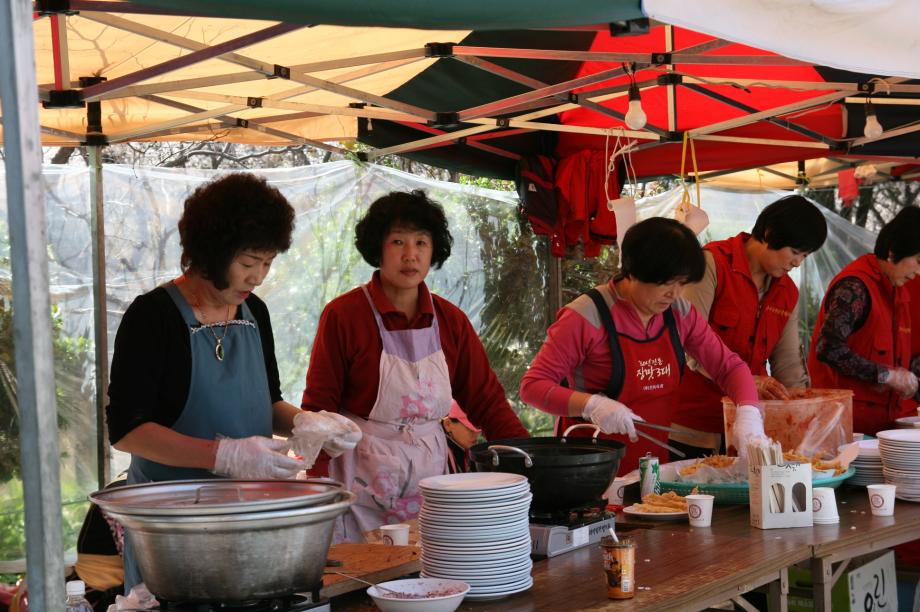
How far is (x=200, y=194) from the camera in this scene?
2.58m

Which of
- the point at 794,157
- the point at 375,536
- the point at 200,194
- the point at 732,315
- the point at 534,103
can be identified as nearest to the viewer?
the point at 200,194

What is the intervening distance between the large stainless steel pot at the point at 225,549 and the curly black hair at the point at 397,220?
167 centimetres

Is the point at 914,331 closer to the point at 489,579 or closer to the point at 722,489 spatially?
the point at 722,489

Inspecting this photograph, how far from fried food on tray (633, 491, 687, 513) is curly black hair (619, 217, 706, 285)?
709 millimetres

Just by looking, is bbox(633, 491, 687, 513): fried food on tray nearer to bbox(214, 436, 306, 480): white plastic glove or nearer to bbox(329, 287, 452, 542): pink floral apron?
bbox(329, 287, 452, 542): pink floral apron

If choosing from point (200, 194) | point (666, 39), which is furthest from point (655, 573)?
point (666, 39)

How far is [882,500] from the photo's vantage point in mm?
2953

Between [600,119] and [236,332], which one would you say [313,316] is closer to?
[600,119]

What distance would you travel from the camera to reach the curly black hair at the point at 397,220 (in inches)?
131

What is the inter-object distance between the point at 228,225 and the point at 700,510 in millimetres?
1430

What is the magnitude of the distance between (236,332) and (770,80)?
138 inches

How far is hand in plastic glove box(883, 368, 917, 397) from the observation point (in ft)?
14.1

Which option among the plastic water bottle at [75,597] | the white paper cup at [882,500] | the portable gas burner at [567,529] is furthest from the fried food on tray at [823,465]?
the plastic water bottle at [75,597]

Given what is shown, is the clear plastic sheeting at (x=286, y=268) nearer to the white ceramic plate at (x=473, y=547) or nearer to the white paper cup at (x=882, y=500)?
the white ceramic plate at (x=473, y=547)
